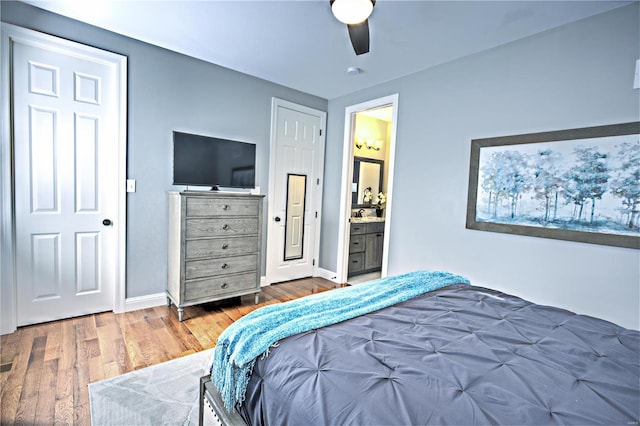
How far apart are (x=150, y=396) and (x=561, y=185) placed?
3191 mm

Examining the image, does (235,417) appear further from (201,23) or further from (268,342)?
(201,23)

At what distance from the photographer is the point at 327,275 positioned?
4.46 m

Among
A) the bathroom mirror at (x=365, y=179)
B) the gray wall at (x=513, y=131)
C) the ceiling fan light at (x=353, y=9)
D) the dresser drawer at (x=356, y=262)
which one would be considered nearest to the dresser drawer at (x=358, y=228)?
the dresser drawer at (x=356, y=262)

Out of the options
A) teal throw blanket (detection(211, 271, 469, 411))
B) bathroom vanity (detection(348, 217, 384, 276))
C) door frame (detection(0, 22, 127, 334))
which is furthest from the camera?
bathroom vanity (detection(348, 217, 384, 276))

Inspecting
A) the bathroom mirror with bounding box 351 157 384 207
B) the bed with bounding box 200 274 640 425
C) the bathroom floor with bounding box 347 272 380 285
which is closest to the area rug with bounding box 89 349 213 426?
the bed with bounding box 200 274 640 425

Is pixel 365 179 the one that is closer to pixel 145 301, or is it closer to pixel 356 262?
pixel 356 262

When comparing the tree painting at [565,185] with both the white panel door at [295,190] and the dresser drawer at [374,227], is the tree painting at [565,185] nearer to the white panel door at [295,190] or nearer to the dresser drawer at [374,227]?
the dresser drawer at [374,227]

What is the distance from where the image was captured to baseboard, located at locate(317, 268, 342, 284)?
434 centimetres

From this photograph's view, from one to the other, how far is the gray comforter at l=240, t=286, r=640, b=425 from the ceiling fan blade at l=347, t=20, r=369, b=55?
158cm

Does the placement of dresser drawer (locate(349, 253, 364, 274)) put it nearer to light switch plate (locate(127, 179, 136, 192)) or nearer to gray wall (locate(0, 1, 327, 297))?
gray wall (locate(0, 1, 327, 297))

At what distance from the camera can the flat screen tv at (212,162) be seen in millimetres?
3041

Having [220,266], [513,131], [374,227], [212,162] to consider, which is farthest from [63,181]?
[513,131]

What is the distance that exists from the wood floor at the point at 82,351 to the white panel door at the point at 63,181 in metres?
0.30

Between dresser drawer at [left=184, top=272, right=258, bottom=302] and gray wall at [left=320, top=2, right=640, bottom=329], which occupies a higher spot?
gray wall at [left=320, top=2, right=640, bottom=329]
